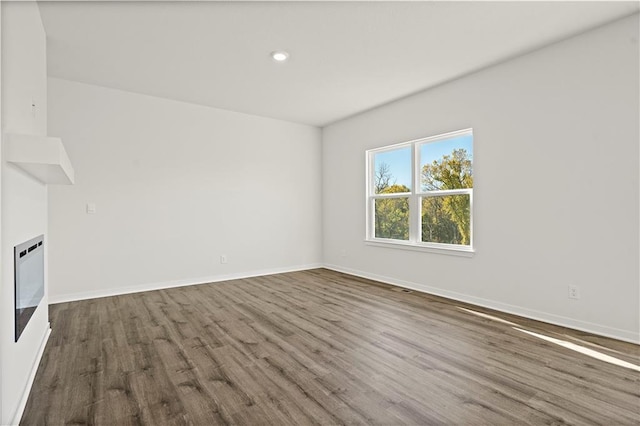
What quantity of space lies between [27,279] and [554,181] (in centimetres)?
432

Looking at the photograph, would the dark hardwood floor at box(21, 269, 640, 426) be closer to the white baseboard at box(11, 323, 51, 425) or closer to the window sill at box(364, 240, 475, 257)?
the white baseboard at box(11, 323, 51, 425)

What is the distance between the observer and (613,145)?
285cm

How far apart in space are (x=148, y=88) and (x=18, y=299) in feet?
10.9

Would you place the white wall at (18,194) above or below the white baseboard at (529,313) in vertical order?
above

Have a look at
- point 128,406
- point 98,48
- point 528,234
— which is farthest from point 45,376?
point 528,234

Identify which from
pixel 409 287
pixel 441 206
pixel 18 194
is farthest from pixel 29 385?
pixel 441 206

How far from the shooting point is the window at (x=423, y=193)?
13.6 ft

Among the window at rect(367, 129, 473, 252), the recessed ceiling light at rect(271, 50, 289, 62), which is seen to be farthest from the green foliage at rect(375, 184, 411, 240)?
the recessed ceiling light at rect(271, 50, 289, 62)

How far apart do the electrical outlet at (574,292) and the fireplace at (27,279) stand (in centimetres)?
419

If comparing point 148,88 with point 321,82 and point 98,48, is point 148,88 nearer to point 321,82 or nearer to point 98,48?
point 98,48

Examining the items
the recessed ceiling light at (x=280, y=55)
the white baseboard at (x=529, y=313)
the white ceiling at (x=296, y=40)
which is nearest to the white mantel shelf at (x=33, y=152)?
the white ceiling at (x=296, y=40)

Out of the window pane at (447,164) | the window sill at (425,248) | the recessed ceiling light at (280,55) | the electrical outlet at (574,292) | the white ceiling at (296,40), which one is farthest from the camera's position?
the window pane at (447,164)

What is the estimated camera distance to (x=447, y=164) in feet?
14.2

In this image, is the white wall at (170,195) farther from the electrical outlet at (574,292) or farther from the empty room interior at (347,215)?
the electrical outlet at (574,292)
